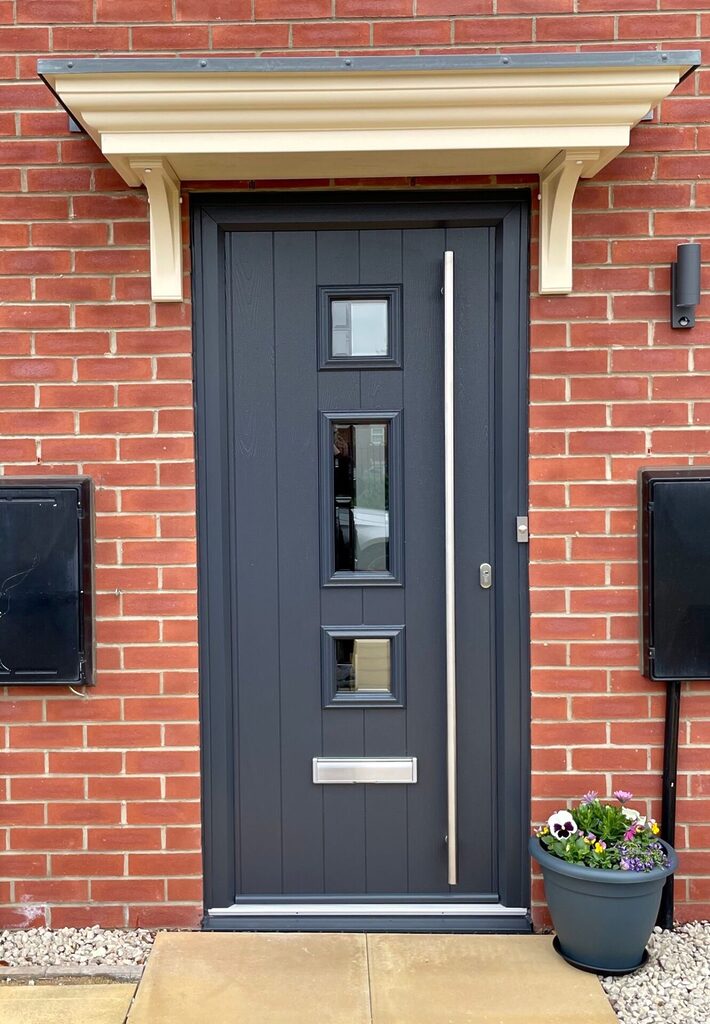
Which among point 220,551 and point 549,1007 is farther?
point 220,551

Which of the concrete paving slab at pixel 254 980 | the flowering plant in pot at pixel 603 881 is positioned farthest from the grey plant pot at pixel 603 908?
the concrete paving slab at pixel 254 980

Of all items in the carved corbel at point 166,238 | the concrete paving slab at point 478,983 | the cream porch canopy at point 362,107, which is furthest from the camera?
the carved corbel at point 166,238

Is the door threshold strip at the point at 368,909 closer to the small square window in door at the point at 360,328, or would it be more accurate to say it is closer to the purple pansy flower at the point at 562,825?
the purple pansy flower at the point at 562,825

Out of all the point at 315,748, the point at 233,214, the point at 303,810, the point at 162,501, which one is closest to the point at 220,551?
the point at 162,501

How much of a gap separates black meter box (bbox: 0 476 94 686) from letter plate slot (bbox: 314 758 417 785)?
2.84 feet

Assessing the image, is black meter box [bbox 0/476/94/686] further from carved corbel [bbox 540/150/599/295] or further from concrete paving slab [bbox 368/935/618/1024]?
carved corbel [bbox 540/150/599/295]

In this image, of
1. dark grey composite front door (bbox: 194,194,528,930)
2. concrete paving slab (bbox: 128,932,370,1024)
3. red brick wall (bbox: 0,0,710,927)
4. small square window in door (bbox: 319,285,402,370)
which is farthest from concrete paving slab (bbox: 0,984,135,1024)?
small square window in door (bbox: 319,285,402,370)

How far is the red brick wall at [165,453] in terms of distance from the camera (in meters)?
2.85

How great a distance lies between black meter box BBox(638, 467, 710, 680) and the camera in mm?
2848

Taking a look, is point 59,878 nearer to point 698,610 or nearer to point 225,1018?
point 225,1018

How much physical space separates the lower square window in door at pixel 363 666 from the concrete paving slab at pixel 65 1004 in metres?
1.10

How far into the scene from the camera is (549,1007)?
255 centimetres

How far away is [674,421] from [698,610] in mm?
632

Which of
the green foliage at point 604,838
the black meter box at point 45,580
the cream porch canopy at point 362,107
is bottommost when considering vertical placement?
the green foliage at point 604,838
